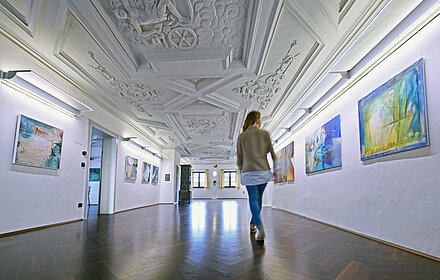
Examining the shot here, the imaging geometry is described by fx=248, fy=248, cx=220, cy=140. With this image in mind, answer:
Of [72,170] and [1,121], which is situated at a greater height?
[1,121]

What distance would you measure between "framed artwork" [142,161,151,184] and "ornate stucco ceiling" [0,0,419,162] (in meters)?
4.43

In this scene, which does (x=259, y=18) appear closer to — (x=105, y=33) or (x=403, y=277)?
(x=105, y=33)

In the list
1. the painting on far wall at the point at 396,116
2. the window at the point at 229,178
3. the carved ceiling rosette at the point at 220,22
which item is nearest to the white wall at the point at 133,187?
the carved ceiling rosette at the point at 220,22

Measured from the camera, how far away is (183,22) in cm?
323

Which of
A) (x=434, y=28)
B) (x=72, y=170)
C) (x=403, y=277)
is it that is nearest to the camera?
(x=403, y=277)

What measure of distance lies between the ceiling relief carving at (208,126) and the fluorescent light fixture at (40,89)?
3687 mm

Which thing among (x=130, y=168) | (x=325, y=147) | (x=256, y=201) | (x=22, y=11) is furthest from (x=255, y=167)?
(x=130, y=168)

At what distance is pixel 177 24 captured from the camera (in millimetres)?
3262

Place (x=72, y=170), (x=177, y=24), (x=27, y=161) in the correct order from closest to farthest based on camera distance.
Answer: (x=177, y=24), (x=27, y=161), (x=72, y=170)

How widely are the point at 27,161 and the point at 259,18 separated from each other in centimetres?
415

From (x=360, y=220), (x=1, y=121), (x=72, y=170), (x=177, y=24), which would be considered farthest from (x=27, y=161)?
(x=360, y=220)

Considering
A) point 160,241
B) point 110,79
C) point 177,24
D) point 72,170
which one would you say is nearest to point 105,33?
point 177,24

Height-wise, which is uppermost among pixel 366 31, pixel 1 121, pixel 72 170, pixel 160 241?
pixel 366 31

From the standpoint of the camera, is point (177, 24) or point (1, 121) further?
point (1, 121)
